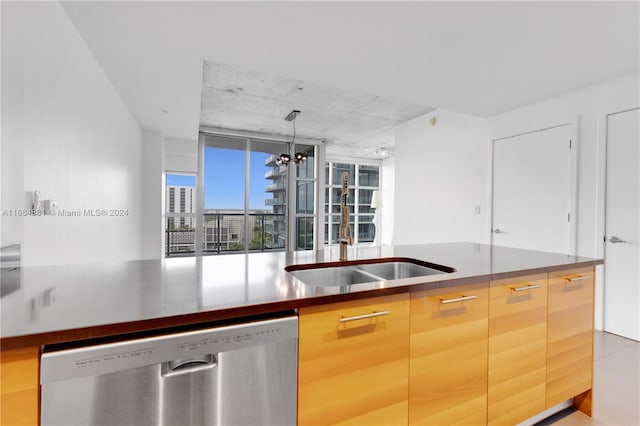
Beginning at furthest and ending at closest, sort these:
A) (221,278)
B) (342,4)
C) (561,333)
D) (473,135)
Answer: (473,135)
(342,4)
(561,333)
(221,278)

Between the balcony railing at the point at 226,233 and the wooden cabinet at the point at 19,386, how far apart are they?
566cm

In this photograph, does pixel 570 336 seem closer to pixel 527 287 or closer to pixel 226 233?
pixel 527 287

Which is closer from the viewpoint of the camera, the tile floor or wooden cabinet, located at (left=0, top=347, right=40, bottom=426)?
wooden cabinet, located at (left=0, top=347, right=40, bottom=426)

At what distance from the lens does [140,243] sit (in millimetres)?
4738

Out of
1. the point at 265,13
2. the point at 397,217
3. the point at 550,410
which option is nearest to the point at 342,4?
the point at 265,13

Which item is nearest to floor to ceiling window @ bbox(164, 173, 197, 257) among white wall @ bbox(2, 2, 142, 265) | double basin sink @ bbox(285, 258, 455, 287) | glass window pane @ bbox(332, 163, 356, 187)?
white wall @ bbox(2, 2, 142, 265)

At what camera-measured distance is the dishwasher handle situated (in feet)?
2.67

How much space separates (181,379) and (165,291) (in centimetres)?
29

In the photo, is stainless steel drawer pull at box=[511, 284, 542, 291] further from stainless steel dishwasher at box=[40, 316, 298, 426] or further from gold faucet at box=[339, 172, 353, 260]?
stainless steel dishwasher at box=[40, 316, 298, 426]

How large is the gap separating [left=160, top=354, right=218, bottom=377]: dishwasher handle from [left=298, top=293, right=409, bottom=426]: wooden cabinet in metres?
0.27

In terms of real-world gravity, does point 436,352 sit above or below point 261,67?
below

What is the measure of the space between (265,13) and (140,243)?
13.5ft

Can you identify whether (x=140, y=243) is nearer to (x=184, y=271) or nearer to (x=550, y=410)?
(x=184, y=271)

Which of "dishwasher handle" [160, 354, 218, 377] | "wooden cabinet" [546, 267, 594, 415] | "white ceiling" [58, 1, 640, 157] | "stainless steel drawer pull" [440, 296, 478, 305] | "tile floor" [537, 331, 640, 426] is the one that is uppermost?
"white ceiling" [58, 1, 640, 157]
